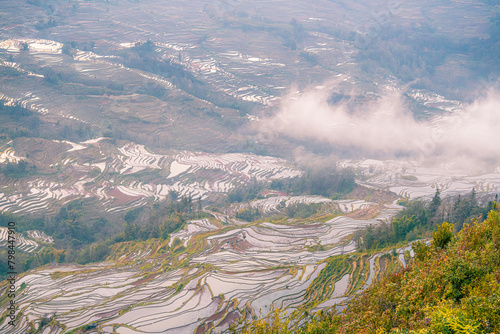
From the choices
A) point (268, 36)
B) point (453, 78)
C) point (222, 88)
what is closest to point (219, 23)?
point (268, 36)

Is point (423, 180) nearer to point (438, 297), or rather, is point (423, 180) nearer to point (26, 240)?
point (438, 297)

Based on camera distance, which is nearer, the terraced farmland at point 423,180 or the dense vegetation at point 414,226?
the dense vegetation at point 414,226

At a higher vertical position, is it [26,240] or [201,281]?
[201,281]

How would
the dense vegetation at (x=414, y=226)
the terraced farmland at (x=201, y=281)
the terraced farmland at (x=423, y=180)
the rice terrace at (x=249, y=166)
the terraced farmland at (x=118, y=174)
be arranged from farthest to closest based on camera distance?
the terraced farmland at (x=118, y=174) < the terraced farmland at (x=423, y=180) < the dense vegetation at (x=414, y=226) < the terraced farmland at (x=201, y=281) < the rice terrace at (x=249, y=166)

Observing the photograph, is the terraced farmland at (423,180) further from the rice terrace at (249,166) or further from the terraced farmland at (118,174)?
the terraced farmland at (118,174)

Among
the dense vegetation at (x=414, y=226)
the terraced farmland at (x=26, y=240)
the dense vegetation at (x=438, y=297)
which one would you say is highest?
the dense vegetation at (x=438, y=297)

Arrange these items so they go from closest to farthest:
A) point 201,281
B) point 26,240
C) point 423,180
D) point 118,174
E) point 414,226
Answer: point 201,281
point 414,226
point 26,240
point 423,180
point 118,174

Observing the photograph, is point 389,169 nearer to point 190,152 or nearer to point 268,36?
point 190,152

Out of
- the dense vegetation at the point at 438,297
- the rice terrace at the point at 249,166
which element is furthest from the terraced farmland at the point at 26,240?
the dense vegetation at the point at 438,297

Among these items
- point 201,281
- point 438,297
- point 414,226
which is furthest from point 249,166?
point 438,297
